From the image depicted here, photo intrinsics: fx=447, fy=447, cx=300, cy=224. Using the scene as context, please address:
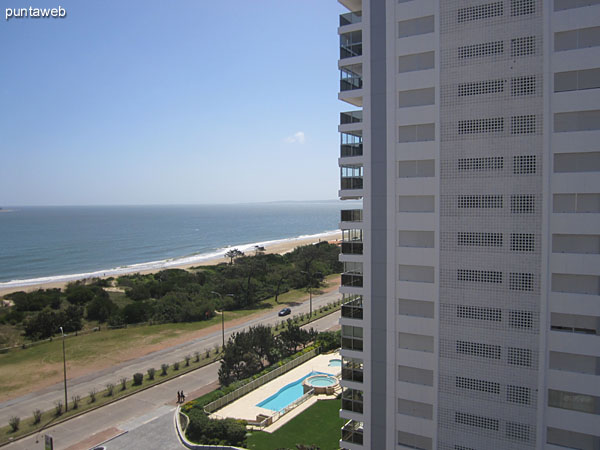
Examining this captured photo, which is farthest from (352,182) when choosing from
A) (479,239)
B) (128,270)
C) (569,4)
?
(128,270)

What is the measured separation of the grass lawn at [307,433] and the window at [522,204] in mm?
18802

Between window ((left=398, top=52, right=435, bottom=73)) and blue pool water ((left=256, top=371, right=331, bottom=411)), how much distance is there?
2713 cm

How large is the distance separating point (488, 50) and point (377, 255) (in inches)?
386

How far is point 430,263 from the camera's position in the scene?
19547mm

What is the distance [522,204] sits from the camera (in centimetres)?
1800

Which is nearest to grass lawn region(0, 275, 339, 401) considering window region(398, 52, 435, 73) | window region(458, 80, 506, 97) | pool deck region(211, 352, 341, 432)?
pool deck region(211, 352, 341, 432)

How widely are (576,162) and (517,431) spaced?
11.0 metres

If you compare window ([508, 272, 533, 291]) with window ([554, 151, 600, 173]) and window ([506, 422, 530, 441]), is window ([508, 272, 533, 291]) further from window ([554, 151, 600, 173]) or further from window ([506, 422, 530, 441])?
window ([506, 422, 530, 441])

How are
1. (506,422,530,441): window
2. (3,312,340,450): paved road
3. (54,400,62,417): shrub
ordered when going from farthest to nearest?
(54,400,62,417): shrub
(3,312,340,450): paved road
(506,422,530,441): window

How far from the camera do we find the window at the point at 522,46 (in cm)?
1758

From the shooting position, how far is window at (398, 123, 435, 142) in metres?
19.4

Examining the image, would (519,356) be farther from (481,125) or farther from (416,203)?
(481,125)

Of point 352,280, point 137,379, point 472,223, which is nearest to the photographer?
point 472,223

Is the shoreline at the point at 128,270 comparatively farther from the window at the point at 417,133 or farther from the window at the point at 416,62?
the window at the point at 416,62
